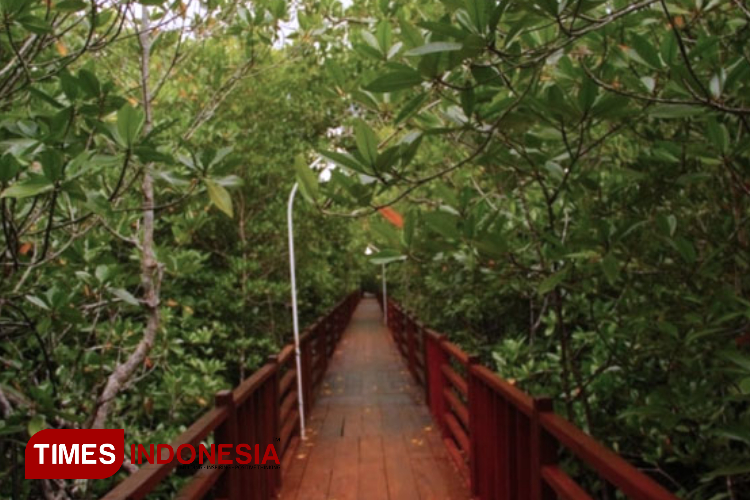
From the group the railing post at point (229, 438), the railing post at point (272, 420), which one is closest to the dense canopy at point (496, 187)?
the railing post at point (229, 438)

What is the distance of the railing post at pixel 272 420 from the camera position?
12.6 ft

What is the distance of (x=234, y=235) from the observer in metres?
6.89

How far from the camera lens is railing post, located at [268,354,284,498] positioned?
3.83 metres

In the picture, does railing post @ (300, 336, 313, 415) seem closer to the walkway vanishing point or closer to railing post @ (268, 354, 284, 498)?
the walkway vanishing point

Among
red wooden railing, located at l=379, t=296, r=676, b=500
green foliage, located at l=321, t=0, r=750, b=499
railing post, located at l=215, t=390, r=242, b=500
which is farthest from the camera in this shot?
railing post, located at l=215, t=390, r=242, b=500

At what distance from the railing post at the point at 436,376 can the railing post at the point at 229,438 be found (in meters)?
2.79

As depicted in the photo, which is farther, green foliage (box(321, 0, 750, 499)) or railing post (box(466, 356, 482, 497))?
railing post (box(466, 356, 482, 497))

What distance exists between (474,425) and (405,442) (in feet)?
5.75

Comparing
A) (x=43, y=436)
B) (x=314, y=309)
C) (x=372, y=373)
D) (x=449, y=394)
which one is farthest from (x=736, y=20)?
(x=314, y=309)

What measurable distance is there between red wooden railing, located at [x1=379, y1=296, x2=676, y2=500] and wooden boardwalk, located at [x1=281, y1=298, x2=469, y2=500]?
0.75ft

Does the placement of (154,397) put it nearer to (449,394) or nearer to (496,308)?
(449,394)

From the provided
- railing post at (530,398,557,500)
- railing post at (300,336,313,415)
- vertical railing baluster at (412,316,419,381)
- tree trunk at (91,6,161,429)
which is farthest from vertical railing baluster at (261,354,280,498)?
vertical railing baluster at (412,316,419,381)

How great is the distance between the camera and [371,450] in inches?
203

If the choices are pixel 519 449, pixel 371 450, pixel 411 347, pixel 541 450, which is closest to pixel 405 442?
pixel 371 450
